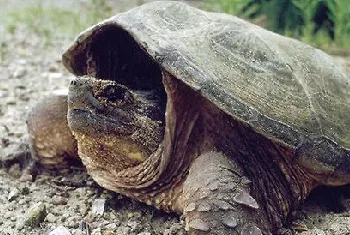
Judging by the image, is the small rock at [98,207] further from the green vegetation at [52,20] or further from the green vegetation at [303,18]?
the green vegetation at [52,20]

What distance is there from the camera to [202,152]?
2.24 metres

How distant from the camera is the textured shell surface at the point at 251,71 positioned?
211 cm

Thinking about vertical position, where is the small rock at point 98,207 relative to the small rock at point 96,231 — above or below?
below

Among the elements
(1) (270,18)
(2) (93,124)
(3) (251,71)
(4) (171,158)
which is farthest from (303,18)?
(2) (93,124)

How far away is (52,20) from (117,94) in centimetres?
360

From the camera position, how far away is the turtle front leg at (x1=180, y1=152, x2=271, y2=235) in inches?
77.0

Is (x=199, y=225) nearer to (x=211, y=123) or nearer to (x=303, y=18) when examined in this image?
(x=211, y=123)

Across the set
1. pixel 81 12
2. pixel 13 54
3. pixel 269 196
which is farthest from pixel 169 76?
pixel 81 12

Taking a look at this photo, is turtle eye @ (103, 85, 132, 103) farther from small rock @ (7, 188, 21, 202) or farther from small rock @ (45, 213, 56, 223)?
small rock @ (7, 188, 21, 202)

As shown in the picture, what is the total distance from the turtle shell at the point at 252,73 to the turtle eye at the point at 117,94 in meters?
0.17

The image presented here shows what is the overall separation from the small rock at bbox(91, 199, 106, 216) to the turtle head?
16 cm

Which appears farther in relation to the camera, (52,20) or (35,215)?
(52,20)

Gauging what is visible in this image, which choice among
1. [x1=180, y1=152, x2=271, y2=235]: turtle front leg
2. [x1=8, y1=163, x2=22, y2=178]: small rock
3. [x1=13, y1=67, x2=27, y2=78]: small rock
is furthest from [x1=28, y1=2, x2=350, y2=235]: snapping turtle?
[x1=13, y1=67, x2=27, y2=78]: small rock

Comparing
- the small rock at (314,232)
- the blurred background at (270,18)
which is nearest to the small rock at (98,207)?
the small rock at (314,232)
